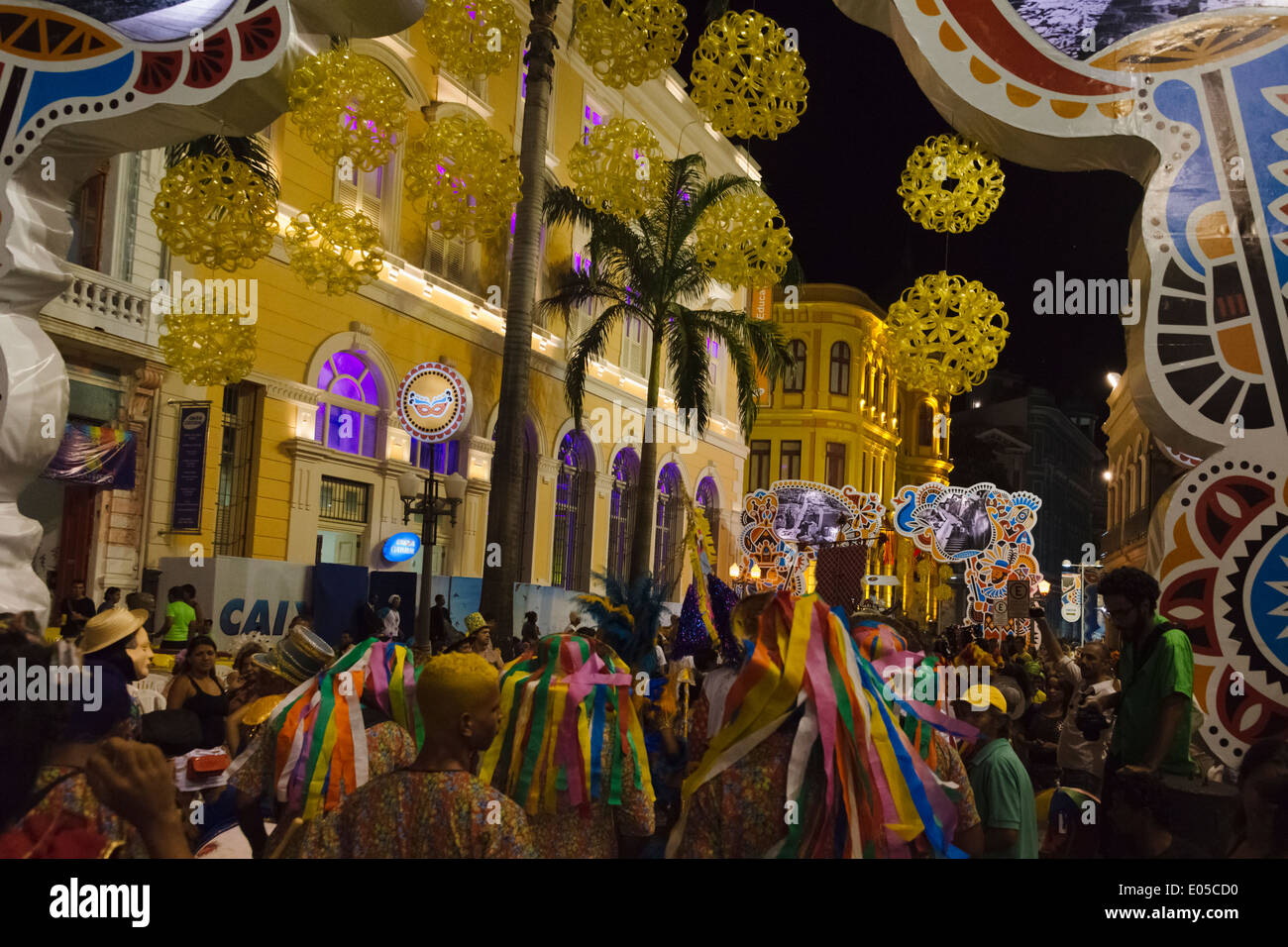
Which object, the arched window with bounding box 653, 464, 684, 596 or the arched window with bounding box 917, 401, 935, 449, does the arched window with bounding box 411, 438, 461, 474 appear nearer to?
the arched window with bounding box 653, 464, 684, 596

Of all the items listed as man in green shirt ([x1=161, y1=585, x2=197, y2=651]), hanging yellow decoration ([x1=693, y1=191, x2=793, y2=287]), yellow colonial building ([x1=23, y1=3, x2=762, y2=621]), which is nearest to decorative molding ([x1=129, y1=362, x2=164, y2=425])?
yellow colonial building ([x1=23, y1=3, x2=762, y2=621])

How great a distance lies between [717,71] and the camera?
8422mm

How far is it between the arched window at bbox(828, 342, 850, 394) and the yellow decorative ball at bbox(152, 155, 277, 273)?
33.6 meters

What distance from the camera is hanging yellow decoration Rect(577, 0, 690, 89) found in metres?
8.46

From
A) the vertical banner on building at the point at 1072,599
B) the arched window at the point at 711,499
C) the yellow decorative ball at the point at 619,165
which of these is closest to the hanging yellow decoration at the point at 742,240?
the yellow decorative ball at the point at 619,165

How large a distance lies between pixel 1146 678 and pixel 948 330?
4036 millimetres

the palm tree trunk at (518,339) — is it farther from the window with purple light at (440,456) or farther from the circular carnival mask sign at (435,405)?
the window with purple light at (440,456)

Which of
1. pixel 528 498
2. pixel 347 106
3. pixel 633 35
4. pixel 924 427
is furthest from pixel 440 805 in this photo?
pixel 924 427

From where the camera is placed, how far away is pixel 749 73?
27.6 ft

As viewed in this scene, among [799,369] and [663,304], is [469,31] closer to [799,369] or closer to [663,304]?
[663,304]

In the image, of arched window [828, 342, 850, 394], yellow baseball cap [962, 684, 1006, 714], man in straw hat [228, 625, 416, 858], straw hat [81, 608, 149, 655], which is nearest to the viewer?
man in straw hat [228, 625, 416, 858]

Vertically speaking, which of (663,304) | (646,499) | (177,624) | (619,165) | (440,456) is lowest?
(177,624)

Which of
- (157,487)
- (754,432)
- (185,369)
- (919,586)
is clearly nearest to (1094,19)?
(185,369)
